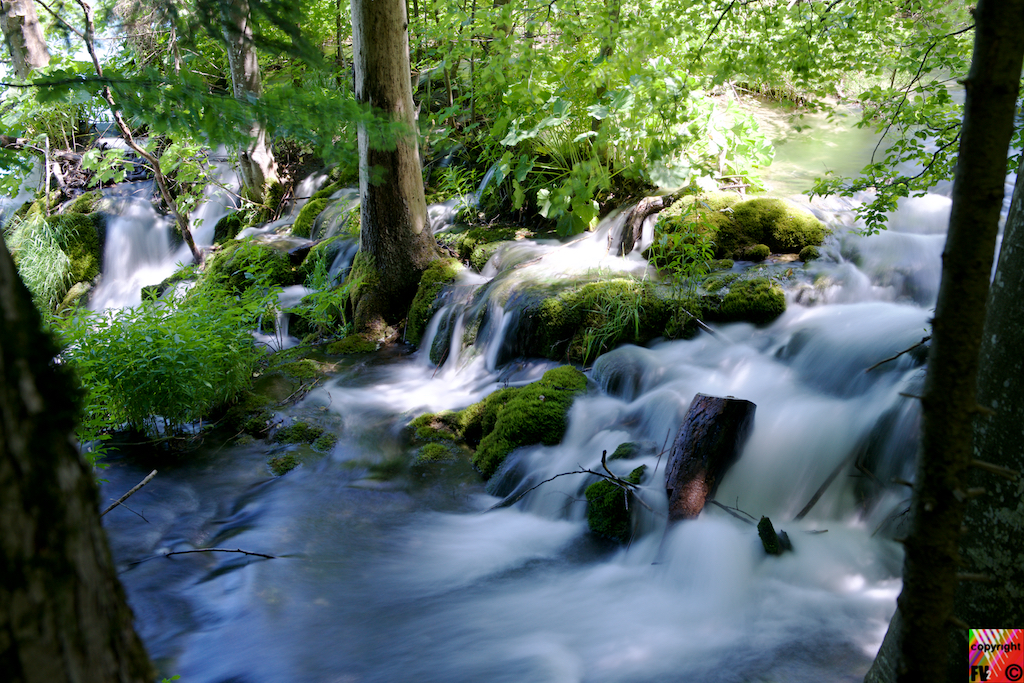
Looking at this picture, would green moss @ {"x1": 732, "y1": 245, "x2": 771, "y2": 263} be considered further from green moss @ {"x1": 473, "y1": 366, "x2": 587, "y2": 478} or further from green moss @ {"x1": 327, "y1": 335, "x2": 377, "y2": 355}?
green moss @ {"x1": 327, "y1": 335, "x2": 377, "y2": 355}

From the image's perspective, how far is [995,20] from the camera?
1236 mm

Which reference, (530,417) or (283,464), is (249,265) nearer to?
(283,464)

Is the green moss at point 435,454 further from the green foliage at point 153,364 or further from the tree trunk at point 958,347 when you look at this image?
the tree trunk at point 958,347

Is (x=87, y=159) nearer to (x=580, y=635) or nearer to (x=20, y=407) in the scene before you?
(x=580, y=635)

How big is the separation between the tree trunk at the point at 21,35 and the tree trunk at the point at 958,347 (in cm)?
1438

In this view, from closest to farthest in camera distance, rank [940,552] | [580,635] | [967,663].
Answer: [940,552]
[967,663]
[580,635]

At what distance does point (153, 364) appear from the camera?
4.70 metres

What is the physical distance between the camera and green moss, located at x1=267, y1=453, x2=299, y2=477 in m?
4.94

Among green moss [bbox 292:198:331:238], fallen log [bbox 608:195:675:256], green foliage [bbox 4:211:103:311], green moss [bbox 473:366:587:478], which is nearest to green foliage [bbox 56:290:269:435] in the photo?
green moss [bbox 473:366:587:478]

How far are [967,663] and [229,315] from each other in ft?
17.5

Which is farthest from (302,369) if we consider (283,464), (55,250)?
(55,250)

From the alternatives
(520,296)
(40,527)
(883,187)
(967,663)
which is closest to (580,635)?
(967,663)

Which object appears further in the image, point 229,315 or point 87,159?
point 87,159

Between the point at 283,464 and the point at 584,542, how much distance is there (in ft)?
8.08
